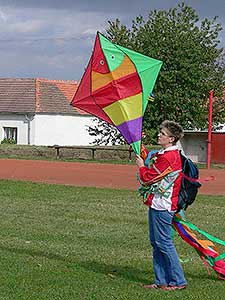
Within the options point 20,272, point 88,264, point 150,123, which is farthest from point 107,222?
point 150,123

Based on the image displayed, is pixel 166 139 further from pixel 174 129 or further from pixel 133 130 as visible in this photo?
pixel 133 130

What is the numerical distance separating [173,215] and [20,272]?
2125 millimetres

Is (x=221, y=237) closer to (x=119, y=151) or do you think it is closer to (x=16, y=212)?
(x=16, y=212)

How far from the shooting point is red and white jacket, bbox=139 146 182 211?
25.6 feet

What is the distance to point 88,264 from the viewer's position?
31.1 feet

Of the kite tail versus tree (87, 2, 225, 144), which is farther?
tree (87, 2, 225, 144)

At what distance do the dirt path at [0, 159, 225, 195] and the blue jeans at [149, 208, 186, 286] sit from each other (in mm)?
12507

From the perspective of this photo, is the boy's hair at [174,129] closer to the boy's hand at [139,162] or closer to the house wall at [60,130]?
the boy's hand at [139,162]

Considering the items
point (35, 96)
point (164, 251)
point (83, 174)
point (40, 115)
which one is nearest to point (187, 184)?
point (164, 251)

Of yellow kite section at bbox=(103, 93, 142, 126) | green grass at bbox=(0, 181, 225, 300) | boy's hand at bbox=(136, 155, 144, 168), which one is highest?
yellow kite section at bbox=(103, 93, 142, 126)

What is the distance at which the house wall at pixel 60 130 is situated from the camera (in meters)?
58.6

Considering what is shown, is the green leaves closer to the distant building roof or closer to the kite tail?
the distant building roof

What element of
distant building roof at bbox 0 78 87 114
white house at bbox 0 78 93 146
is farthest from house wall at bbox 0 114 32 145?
distant building roof at bbox 0 78 87 114

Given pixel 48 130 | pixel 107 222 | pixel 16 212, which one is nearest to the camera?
pixel 107 222
